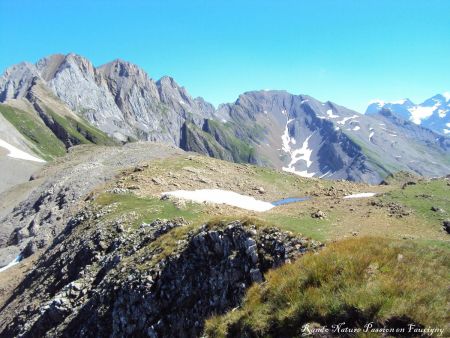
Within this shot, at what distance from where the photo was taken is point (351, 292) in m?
11.2

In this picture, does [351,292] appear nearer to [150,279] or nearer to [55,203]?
[150,279]

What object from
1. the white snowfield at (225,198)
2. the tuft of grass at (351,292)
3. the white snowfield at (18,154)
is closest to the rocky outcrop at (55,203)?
the white snowfield at (225,198)

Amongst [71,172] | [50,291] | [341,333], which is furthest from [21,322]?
[71,172]

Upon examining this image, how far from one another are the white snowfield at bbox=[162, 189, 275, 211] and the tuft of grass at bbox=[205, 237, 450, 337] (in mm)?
27130

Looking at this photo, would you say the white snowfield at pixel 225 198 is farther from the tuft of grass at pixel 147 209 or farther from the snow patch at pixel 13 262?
the snow patch at pixel 13 262

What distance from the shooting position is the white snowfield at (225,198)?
4214 centimetres

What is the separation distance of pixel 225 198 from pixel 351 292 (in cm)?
3402

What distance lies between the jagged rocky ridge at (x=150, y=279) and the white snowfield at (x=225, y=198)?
9869 mm

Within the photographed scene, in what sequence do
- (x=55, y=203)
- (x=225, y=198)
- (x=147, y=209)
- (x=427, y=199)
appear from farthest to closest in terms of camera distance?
(x=55, y=203) → (x=225, y=198) → (x=427, y=199) → (x=147, y=209)

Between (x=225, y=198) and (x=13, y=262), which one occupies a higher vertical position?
(x=225, y=198)

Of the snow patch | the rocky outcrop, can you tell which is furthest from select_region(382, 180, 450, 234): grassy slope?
the snow patch

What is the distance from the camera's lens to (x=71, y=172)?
222 ft

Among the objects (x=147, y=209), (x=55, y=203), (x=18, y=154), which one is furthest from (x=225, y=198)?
(x=18, y=154)

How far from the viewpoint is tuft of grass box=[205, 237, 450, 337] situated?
1048cm
